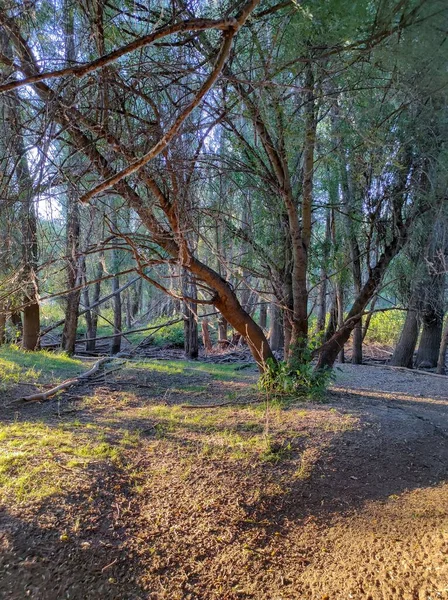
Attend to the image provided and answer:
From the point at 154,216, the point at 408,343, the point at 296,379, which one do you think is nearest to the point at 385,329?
the point at 408,343

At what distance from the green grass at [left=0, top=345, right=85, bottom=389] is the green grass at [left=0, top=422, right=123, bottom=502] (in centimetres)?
179

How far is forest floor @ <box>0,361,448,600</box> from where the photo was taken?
5.71 ft

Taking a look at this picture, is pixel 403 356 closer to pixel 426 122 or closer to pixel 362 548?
pixel 426 122

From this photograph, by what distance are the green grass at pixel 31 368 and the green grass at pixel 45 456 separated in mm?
1789

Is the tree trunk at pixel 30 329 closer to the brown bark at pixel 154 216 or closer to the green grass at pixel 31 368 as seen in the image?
the green grass at pixel 31 368

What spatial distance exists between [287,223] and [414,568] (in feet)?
12.7

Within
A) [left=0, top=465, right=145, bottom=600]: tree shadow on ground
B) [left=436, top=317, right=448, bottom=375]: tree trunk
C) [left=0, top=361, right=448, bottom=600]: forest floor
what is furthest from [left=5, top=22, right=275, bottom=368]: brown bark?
[left=436, top=317, right=448, bottom=375]: tree trunk

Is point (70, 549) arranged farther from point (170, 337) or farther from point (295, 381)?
point (170, 337)

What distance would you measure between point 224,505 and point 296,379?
2.30 metres

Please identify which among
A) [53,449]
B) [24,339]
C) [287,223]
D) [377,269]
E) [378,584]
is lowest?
[378,584]

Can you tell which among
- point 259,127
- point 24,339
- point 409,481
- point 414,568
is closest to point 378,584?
point 414,568

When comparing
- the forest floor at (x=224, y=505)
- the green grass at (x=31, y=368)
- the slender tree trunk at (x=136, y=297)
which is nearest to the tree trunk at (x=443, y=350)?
the forest floor at (x=224, y=505)

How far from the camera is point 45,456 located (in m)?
2.65

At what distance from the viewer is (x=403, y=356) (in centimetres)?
946
